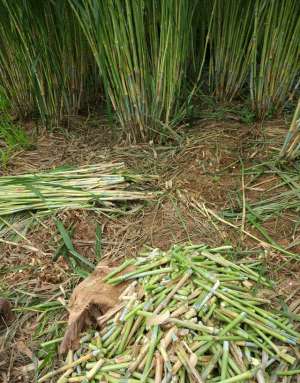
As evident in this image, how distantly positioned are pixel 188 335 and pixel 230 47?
1.63 metres

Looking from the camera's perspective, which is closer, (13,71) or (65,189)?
(65,189)

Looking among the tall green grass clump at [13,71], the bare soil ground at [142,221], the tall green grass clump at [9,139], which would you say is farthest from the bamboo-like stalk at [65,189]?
the tall green grass clump at [13,71]

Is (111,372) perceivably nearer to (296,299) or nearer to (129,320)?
(129,320)

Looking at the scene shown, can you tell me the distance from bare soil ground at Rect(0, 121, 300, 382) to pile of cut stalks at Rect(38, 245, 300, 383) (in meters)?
0.15

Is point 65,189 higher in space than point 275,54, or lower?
lower

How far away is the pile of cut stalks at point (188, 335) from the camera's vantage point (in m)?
1.14

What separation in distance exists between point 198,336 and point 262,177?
2.92 ft

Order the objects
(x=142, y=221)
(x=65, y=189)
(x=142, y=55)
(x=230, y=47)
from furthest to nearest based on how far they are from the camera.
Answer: (x=230, y=47)
(x=142, y=55)
(x=65, y=189)
(x=142, y=221)

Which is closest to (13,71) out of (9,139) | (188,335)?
(9,139)

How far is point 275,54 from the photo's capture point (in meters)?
2.12

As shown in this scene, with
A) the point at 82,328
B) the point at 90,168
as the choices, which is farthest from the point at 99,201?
the point at 82,328

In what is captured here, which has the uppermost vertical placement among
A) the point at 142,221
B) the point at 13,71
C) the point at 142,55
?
the point at 142,55

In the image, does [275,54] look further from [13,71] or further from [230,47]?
[13,71]

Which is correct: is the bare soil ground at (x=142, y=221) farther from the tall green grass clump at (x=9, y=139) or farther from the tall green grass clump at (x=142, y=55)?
the tall green grass clump at (x=142, y=55)
